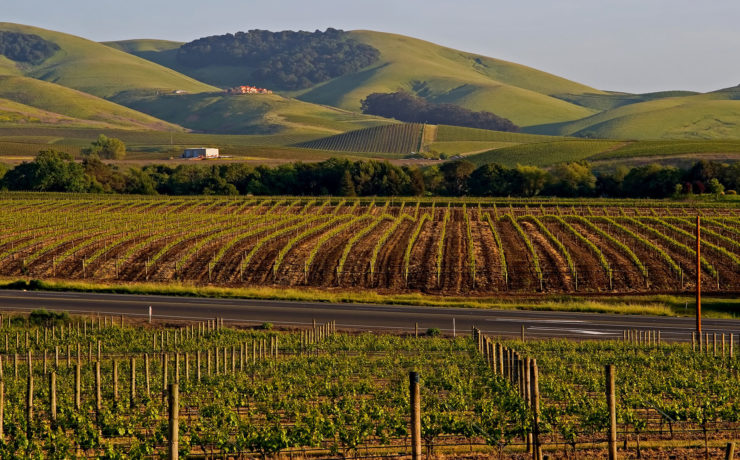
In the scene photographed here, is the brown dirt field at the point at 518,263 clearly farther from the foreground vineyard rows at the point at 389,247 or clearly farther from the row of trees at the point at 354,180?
the row of trees at the point at 354,180

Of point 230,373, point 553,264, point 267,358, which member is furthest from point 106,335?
point 553,264

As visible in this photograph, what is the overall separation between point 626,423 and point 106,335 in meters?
31.9

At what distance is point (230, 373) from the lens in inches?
1448

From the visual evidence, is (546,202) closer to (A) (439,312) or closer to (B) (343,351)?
(A) (439,312)

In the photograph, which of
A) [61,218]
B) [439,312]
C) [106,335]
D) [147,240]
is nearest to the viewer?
[106,335]

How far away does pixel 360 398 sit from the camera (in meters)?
32.0

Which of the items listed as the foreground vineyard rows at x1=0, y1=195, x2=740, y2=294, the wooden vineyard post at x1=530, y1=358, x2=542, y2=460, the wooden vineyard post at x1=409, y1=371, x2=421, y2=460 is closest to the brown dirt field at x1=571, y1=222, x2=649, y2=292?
the foreground vineyard rows at x1=0, y1=195, x2=740, y2=294

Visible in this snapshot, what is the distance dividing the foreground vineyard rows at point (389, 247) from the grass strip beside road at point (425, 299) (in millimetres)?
2741

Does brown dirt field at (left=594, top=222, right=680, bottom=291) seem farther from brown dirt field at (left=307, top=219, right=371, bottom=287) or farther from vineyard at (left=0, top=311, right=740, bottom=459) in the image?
brown dirt field at (left=307, top=219, right=371, bottom=287)

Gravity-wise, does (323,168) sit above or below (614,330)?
above

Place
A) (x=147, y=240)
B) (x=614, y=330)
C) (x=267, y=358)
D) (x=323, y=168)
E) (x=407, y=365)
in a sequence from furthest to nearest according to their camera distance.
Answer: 1. (x=323, y=168)
2. (x=147, y=240)
3. (x=614, y=330)
4. (x=267, y=358)
5. (x=407, y=365)

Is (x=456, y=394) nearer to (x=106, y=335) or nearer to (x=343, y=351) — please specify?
A: (x=343, y=351)

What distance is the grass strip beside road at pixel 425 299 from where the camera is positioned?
62.1 meters

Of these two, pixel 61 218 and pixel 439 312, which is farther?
pixel 61 218
